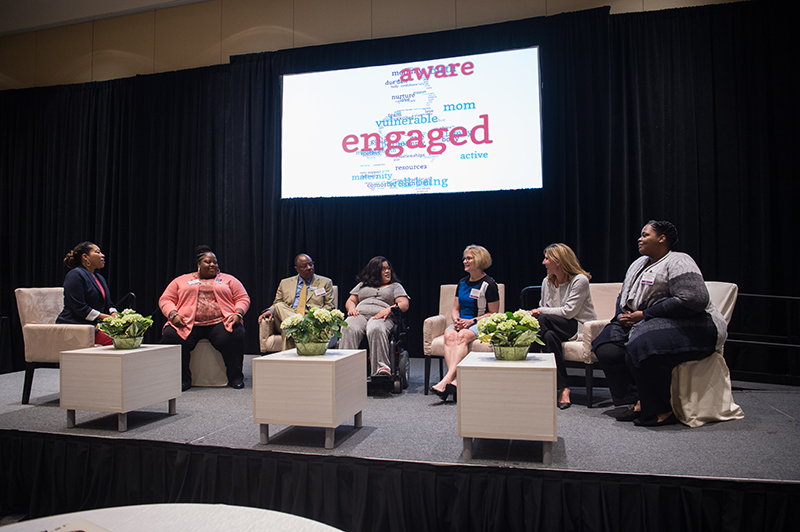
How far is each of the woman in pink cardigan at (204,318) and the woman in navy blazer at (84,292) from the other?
427 millimetres

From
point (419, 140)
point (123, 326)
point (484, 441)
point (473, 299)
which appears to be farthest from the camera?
point (419, 140)

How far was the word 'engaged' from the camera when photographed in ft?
15.8

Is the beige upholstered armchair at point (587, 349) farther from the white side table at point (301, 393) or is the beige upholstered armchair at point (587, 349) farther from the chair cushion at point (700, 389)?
the white side table at point (301, 393)

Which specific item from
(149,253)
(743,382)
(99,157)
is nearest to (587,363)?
(743,382)

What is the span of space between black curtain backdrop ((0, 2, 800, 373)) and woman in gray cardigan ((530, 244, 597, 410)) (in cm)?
127

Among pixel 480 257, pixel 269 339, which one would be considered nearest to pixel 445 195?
pixel 480 257

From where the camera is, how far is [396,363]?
3836 mm

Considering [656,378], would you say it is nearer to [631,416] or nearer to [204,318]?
A: [631,416]

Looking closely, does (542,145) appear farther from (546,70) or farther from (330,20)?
(330,20)

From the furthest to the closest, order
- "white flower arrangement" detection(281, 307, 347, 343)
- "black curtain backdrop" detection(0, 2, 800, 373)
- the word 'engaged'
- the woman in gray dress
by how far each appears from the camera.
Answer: the word 'engaged'
"black curtain backdrop" detection(0, 2, 800, 373)
the woman in gray dress
"white flower arrangement" detection(281, 307, 347, 343)

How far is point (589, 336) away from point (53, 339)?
352cm

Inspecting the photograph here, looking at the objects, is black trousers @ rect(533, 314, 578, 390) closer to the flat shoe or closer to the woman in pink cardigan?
the flat shoe

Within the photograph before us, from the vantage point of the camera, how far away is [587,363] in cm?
323

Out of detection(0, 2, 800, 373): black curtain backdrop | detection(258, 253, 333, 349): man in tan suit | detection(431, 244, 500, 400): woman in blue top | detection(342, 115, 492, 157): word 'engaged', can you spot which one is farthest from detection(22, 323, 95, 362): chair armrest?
detection(342, 115, 492, 157): word 'engaged'
